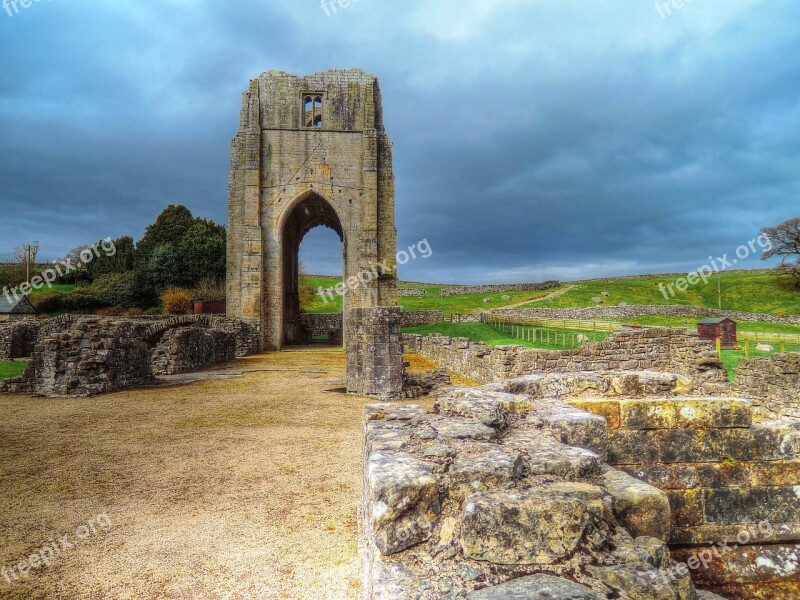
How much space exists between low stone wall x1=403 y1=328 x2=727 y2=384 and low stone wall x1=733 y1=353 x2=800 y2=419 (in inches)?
73.6

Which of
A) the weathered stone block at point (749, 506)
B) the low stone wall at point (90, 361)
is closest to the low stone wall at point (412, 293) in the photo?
the low stone wall at point (90, 361)

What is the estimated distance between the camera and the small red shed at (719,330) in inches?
771

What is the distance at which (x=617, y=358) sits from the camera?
14.1 metres

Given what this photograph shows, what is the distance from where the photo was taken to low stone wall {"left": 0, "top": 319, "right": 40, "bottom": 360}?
20.1m

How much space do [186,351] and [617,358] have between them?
14689 millimetres

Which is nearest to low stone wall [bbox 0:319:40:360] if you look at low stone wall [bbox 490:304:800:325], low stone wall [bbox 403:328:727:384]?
low stone wall [bbox 403:328:727:384]

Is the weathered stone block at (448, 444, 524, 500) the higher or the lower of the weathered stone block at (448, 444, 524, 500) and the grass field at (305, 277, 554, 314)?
the lower

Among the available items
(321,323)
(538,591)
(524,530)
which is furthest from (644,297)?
(538,591)

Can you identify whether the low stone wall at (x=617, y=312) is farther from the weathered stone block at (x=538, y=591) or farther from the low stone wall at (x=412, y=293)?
the weathered stone block at (x=538, y=591)

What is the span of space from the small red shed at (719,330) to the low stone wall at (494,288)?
41107mm

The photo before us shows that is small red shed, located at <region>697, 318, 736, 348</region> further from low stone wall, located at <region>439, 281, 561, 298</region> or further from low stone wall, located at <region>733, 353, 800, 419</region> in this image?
low stone wall, located at <region>439, 281, 561, 298</region>

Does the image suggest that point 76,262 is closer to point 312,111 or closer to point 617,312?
point 312,111

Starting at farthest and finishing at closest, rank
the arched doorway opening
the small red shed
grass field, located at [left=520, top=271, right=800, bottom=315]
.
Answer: grass field, located at [left=520, top=271, right=800, bottom=315]
the arched doorway opening
the small red shed

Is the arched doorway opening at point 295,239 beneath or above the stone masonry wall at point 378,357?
above
